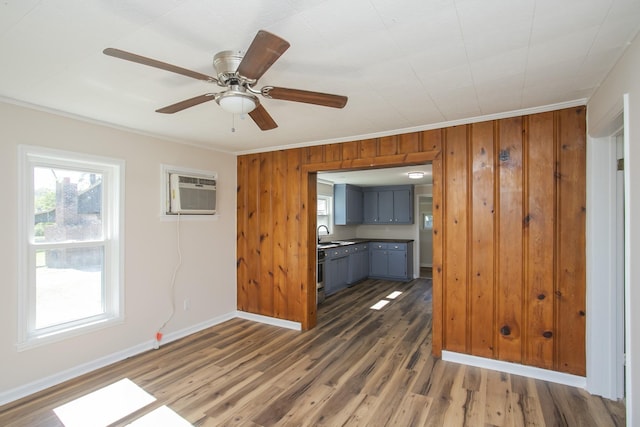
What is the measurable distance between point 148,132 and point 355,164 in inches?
91.7

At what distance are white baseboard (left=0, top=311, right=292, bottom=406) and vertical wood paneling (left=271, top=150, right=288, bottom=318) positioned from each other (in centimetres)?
27

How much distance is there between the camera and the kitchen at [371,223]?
6.68 metres

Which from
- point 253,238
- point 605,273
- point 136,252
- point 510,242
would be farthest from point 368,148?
point 136,252

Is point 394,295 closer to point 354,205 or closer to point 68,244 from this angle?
point 354,205

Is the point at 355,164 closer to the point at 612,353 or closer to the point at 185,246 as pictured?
the point at 185,246

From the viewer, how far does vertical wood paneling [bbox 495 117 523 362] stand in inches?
114

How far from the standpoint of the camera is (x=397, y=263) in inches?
280

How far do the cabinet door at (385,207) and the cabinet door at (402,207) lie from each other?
0.10 m

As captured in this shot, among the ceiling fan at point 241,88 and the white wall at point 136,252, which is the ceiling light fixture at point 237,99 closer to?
the ceiling fan at point 241,88

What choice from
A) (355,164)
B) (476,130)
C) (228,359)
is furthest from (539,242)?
(228,359)

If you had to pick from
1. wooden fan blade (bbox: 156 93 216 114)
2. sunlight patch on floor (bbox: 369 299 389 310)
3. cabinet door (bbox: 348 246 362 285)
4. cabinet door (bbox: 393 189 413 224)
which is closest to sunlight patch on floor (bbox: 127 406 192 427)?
wooden fan blade (bbox: 156 93 216 114)

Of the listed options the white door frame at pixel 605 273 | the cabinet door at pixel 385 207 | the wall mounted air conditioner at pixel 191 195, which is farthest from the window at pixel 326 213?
the white door frame at pixel 605 273

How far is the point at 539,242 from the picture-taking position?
281cm

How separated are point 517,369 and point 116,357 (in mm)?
3874
